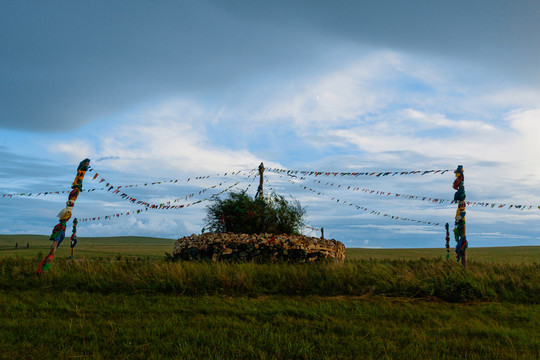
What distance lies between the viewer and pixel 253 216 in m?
17.6

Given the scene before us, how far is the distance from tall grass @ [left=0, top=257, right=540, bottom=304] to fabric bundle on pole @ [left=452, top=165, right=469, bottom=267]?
5.64 feet

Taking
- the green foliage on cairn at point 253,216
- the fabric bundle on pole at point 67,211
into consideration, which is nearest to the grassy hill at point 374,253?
the green foliage on cairn at point 253,216

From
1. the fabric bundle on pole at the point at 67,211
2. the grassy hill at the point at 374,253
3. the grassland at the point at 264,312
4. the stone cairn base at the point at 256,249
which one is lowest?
the grassy hill at the point at 374,253

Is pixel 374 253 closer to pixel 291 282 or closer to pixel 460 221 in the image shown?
pixel 460 221

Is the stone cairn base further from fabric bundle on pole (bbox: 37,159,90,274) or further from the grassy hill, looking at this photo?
the grassy hill

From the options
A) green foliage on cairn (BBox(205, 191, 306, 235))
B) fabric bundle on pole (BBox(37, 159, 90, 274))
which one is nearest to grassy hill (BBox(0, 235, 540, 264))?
green foliage on cairn (BBox(205, 191, 306, 235))

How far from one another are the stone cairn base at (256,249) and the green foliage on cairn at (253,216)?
3.17 meters

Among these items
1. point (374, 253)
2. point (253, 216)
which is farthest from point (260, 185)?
point (374, 253)

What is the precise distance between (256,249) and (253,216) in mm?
3951

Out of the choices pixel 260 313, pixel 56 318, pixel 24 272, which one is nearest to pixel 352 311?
pixel 260 313

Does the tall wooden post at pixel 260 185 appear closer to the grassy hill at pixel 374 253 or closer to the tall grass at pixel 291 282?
the grassy hill at pixel 374 253

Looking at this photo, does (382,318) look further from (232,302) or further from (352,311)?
(232,302)

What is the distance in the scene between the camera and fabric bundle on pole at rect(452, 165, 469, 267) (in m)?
12.8

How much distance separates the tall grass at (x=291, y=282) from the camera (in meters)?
9.57
